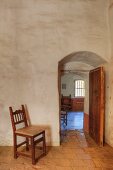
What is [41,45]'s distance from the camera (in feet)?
14.9

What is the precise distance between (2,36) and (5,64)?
0.64 meters

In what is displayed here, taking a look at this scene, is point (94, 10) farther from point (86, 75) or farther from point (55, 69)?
point (86, 75)

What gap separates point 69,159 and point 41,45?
250cm

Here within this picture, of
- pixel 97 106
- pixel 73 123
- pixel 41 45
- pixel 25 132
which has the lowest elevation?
pixel 73 123

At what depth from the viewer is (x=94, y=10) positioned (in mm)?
4551

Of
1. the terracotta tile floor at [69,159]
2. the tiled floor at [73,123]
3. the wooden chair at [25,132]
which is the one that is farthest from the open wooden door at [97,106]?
the tiled floor at [73,123]

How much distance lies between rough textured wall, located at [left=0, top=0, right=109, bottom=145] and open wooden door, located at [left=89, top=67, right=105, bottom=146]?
565 millimetres

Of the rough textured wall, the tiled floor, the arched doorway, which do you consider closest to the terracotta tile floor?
the rough textured wall

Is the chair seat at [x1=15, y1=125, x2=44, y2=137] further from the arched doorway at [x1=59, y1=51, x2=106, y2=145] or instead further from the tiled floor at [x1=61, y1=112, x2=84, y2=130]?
the tiled floor at [x1=61, y1=112, x2=84, y2=130]

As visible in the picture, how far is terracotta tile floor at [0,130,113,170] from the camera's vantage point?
11.3 ft

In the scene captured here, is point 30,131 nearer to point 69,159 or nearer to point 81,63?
point 69,159

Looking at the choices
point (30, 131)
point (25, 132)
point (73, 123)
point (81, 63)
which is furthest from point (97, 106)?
point (73, 123)

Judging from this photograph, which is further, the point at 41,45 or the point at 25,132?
the point at 41,45

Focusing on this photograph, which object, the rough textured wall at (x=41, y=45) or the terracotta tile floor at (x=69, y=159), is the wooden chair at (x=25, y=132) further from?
the rough textured wall at (x=41, y=45)
